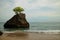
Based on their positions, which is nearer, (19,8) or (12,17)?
(19,8)

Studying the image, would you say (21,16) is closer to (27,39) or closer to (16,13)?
(16,13)

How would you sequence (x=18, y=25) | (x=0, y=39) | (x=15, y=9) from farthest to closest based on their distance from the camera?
(x=18, y=25) < (x=15, y=9) < (x=0, y=39)

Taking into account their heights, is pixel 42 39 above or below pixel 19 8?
below

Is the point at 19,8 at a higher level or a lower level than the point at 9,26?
higher

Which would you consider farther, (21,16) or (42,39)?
(21,16)

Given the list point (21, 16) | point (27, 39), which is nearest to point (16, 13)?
point (21, 16)

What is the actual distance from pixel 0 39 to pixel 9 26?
2231cm

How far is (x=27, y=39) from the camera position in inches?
469

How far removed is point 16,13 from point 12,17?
842mm

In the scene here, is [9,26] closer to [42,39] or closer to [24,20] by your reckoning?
[24,20]

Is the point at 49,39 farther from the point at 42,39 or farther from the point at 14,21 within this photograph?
the point at 14,21

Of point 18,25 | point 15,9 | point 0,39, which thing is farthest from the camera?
point 18,25

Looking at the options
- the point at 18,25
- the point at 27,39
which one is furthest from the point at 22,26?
the point at 27,39

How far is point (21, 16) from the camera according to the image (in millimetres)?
33750
